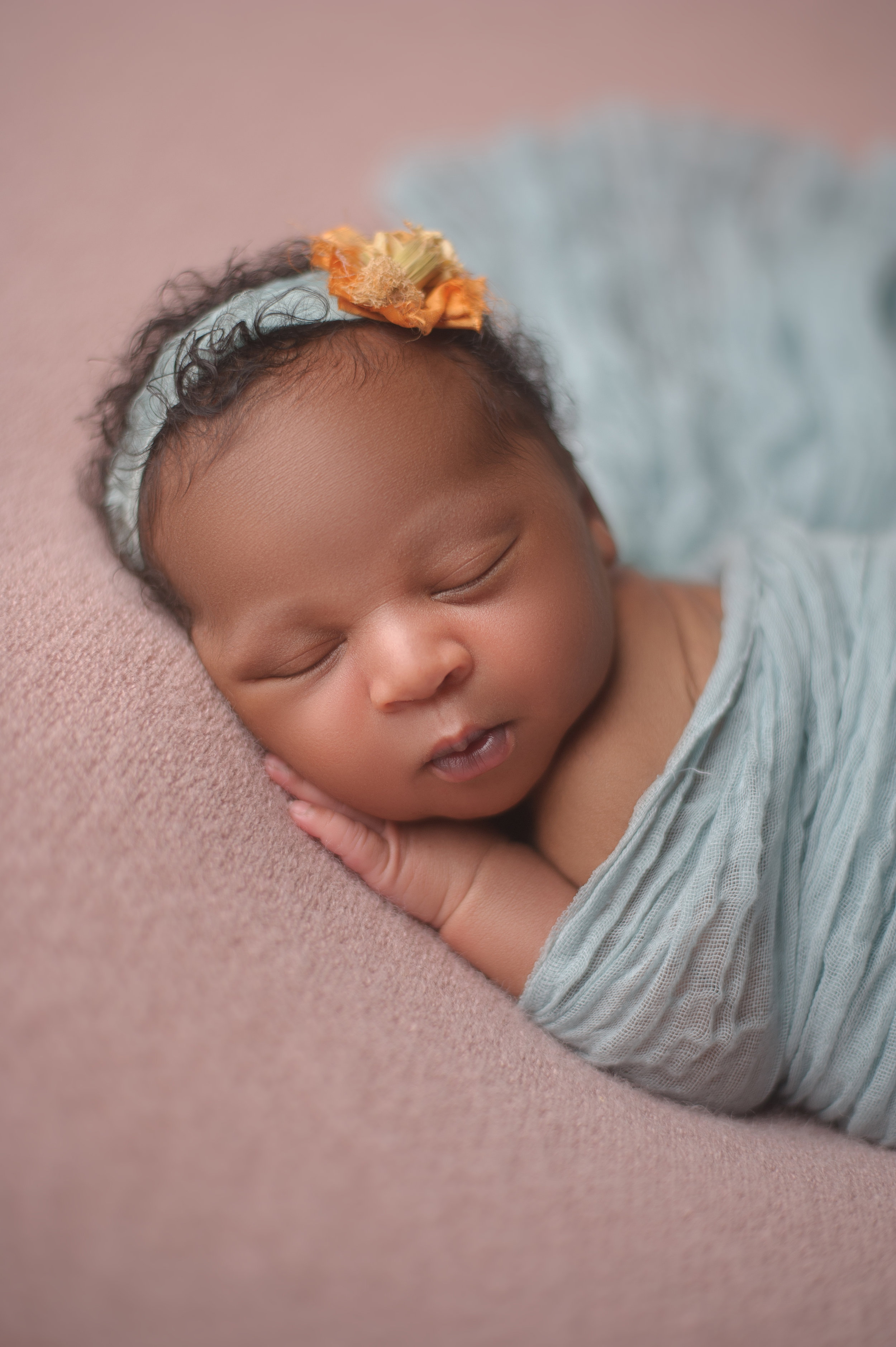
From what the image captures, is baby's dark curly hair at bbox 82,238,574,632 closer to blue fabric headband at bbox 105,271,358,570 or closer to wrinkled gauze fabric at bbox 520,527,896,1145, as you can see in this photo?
blue fabric headband at bbox 105,271,358,570

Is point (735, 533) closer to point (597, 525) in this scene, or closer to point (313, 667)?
point (597, 525)

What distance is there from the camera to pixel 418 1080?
79 centimetres

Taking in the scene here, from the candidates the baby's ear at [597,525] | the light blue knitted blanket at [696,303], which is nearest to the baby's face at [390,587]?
the baby's ear at [597,525]

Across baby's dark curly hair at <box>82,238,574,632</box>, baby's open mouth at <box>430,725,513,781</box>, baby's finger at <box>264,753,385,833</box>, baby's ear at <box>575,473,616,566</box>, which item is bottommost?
baby's finger at <box>264,753,385,833</box>

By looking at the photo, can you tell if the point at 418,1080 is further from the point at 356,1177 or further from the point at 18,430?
the point at 18,430

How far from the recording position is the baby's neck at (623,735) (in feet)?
3.40

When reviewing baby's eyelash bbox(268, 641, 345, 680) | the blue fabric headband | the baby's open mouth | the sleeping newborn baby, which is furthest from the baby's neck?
the blue fabric headband

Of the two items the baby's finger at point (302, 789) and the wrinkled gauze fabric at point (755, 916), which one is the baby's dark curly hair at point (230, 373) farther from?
the wrinkled gauze fabric at point (755, 916)

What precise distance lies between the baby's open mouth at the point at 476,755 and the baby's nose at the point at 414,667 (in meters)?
0.07

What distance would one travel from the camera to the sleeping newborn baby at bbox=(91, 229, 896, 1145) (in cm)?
93

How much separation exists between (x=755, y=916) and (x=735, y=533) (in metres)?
0.63

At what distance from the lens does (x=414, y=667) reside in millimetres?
899

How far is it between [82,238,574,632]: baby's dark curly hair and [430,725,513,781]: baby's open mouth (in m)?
0.29

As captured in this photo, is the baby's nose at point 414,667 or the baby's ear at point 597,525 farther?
the baby's ear at point 597,525
